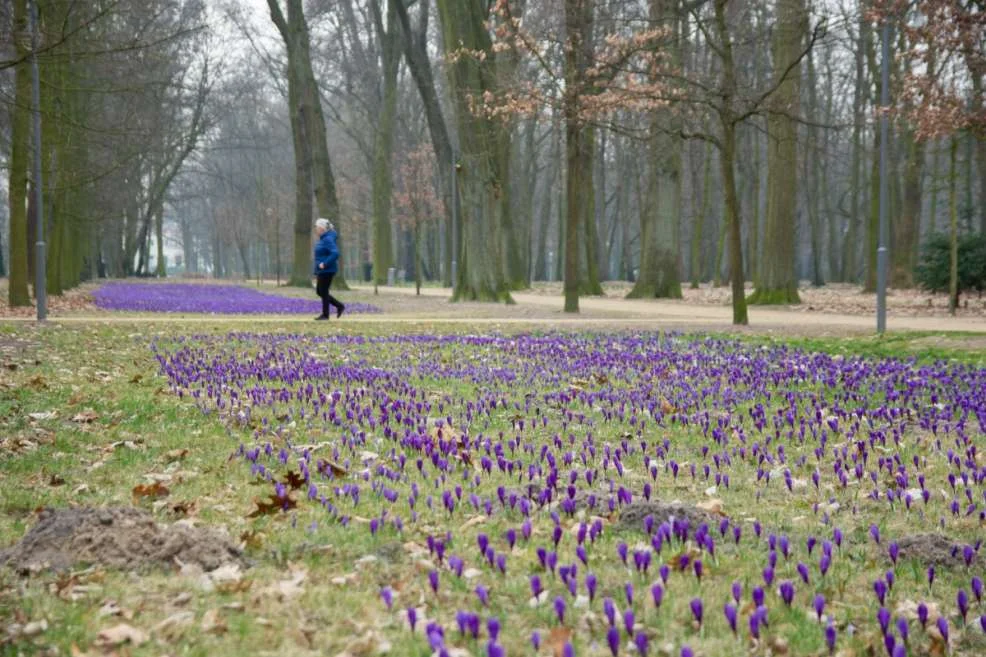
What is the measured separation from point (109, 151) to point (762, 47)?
26.0 meters

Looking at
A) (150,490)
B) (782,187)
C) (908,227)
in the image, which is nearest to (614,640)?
(150,490)

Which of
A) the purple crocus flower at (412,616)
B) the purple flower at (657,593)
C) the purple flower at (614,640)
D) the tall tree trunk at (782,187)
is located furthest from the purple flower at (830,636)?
the tall tree trunk at (782,187)

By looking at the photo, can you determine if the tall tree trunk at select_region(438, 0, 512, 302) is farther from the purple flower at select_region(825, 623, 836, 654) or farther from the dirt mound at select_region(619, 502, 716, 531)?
the purple flower at select_region(825, 623, 836, 654)

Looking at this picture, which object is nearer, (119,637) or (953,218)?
(119,637)

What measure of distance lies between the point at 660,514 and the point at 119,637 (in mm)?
2423

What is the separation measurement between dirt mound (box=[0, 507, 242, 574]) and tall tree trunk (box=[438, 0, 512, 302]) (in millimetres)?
23647

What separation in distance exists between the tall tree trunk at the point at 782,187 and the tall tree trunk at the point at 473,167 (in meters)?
7.59

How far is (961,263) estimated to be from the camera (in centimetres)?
2545

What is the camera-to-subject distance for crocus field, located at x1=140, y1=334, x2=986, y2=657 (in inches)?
127

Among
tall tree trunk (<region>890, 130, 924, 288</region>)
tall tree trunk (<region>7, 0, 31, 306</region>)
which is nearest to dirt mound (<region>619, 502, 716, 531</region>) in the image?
tall tree trunk (<region>7, 0, 31, 306</region>)

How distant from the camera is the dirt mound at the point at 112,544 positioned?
3.75 m

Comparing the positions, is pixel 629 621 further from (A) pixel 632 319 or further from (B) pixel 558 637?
(A) pixel 632 319

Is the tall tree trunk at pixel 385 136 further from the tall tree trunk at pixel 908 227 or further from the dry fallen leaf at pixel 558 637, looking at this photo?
the dry fallen leaf at pixel 558 637

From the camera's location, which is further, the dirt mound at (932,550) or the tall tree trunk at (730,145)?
the tall tree trunk at (730,145)
